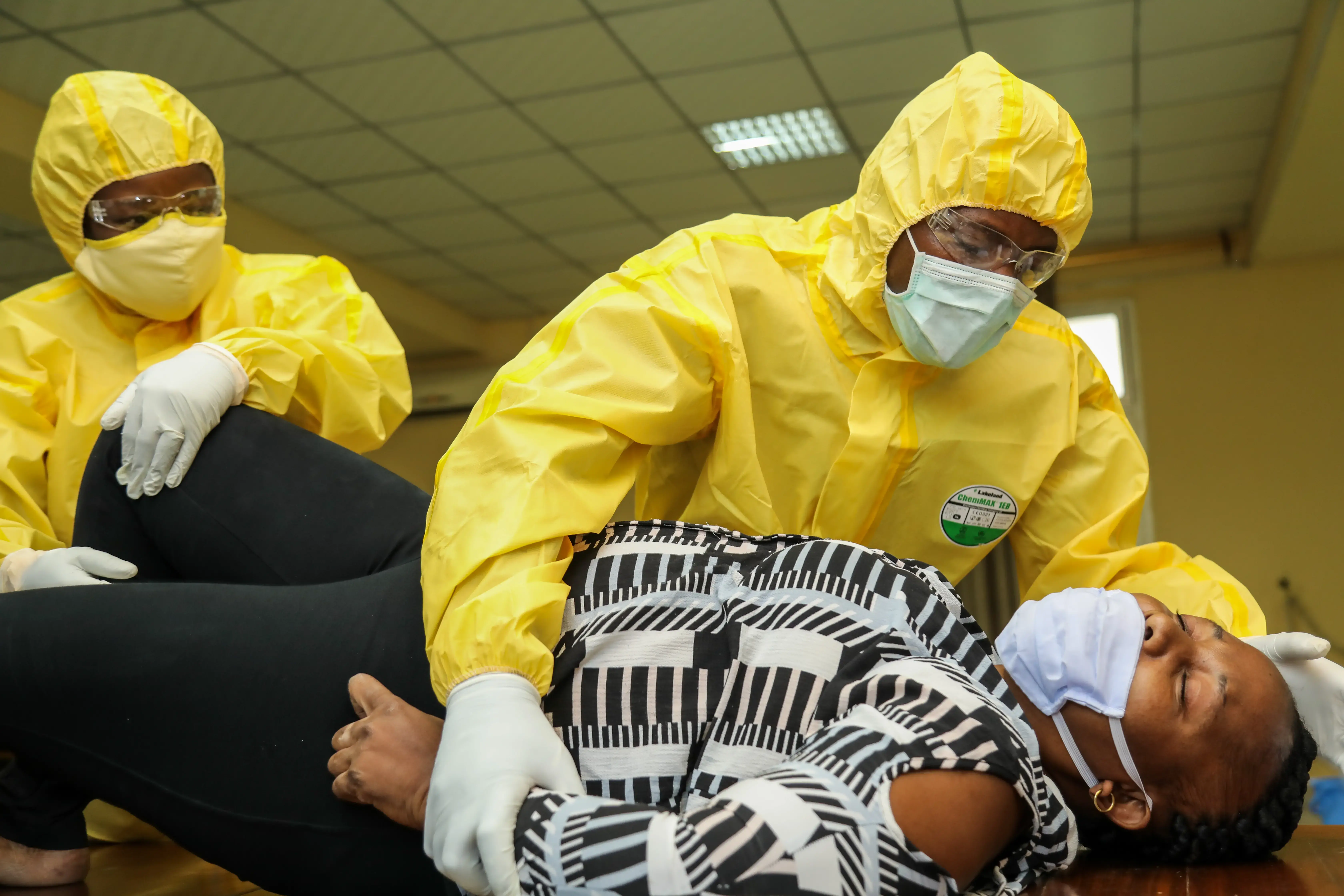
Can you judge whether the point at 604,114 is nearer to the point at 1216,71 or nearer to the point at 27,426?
the point at 1216,71

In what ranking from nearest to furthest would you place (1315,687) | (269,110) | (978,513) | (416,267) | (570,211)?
(1315,687), (978,513), (269,110), (570,211), (416,267)

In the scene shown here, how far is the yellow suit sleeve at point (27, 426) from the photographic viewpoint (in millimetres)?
1717

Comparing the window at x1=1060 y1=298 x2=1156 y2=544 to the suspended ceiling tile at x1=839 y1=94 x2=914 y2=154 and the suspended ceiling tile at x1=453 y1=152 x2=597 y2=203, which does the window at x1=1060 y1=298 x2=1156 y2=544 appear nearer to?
the suspended ceiling tile at x1=839 y1=94 x2=914 y2=154

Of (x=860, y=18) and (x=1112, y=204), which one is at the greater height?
(x=1112, y=204)

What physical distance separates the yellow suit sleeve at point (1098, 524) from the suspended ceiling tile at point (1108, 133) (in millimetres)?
3110

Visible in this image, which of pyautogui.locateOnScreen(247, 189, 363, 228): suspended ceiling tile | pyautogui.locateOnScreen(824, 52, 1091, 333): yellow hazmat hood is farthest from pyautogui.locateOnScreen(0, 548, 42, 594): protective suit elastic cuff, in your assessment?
pyautogui.locateOnScreen(247, 189, 363, 228): suspended ceiling tile

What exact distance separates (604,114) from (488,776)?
3.73 meters

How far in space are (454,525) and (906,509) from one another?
2.30ft

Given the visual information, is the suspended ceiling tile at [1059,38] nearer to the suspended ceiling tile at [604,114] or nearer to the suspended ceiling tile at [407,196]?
the suspended ceiling tile at [604,114]

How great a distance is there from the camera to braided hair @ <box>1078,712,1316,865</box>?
107 cm

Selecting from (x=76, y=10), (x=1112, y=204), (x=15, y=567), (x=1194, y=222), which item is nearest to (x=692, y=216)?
(x=1112, y=204)

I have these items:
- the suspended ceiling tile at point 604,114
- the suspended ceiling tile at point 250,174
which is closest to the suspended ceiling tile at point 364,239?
the suspended ceiling tile at point 250,174

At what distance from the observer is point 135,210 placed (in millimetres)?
1903

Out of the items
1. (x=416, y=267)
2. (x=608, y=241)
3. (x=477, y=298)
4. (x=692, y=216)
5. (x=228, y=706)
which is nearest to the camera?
(x=228, y=706)
